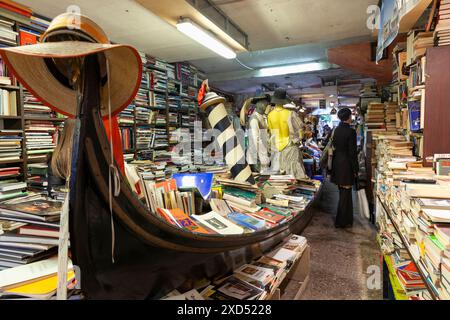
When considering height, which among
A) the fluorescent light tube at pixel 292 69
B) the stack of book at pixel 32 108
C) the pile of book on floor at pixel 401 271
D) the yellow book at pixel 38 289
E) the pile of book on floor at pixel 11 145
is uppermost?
the fluorescent light tube at pixel 292 69

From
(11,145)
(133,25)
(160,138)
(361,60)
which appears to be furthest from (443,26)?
(160,138)

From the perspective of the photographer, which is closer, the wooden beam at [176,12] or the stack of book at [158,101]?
→ the wooden beam at [176,12]

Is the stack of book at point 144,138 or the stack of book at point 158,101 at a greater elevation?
the stack of book at point 158,101

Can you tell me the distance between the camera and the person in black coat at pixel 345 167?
176 inches

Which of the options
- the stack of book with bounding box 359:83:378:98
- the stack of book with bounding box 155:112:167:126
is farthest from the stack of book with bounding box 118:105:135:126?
the stack of book with bounding box 359:83:378:98

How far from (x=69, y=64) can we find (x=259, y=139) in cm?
385

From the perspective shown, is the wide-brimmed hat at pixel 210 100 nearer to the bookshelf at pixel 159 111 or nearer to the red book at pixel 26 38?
the red book at pixel 26 38

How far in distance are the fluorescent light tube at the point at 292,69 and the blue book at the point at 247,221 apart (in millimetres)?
6037

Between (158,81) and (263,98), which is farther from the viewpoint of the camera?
(158,81)

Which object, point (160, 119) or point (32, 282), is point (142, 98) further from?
point (32, 282)

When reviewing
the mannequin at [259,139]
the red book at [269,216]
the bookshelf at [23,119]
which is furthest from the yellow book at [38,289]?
the mannequin at [259,139]

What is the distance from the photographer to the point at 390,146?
3.01 metres

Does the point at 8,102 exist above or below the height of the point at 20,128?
above

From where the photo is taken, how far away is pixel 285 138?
191 inches
